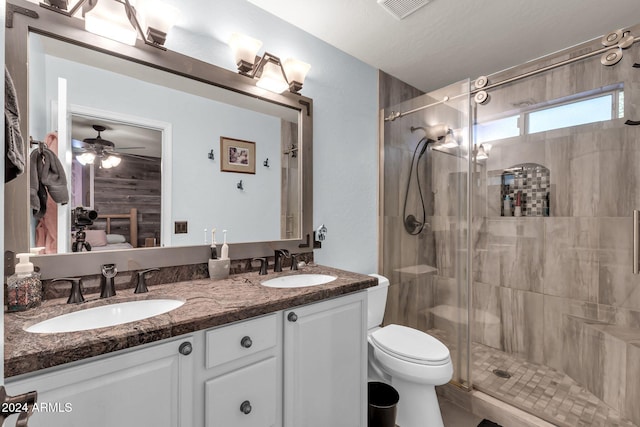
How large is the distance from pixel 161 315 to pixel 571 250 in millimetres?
2600

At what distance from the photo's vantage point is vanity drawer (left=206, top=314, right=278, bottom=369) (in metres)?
0.93

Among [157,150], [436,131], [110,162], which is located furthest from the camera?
[436,131]

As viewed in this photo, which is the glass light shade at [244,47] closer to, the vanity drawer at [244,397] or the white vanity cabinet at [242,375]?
the white vanity cabinet at [242,375]

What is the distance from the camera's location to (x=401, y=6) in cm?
170

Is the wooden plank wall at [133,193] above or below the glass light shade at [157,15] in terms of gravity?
below

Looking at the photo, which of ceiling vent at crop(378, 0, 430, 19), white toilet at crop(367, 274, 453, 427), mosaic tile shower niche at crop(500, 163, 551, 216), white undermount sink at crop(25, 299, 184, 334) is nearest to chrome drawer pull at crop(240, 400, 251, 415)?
white undermount sink at crop(25, 299, 184, 334)

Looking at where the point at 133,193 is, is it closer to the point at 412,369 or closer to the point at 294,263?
the point at 294,263

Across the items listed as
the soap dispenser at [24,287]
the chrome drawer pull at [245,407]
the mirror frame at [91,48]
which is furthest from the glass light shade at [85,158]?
the chrome drawer pull at [245,407]

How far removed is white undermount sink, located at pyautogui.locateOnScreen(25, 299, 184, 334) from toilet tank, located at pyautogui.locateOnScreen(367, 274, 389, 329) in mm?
1271

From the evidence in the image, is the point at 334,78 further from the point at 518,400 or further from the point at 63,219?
the point at 518,400

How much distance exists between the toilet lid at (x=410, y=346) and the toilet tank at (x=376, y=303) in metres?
0.10

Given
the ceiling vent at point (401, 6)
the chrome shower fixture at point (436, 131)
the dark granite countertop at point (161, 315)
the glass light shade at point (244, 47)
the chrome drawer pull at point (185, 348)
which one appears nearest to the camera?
the dark granite countertop at point (161, 315)

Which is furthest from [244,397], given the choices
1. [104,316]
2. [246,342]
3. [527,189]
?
[527,189]

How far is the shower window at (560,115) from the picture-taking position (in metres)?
1.89
